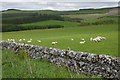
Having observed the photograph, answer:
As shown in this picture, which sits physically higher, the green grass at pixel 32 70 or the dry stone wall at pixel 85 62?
the dry stone wall at pixel 85 62

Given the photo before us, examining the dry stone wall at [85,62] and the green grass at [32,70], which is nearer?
the dry stone wall at [85,62]

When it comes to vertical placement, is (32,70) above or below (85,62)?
below

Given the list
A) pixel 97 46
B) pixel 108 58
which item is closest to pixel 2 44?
pixel 97 46

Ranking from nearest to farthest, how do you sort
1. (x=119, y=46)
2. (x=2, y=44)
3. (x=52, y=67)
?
(x=52, y=67) → (x=119, y=46) → (x=2, y=44)

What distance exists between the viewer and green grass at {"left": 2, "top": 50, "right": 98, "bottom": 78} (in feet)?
42.8

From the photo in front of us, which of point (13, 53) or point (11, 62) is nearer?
point (11, 62)

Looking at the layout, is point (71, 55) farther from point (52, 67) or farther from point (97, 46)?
point (97, 46)

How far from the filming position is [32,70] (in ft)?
46.8

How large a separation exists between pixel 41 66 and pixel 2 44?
31.5 ft

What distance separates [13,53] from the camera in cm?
1969

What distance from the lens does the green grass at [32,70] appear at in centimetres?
1305

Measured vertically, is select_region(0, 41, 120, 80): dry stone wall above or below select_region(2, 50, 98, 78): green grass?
above

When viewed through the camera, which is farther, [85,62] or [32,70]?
[32,70]

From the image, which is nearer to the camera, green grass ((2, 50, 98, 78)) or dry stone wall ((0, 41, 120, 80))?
dry stone wall ((0, 41, 120, 80))
